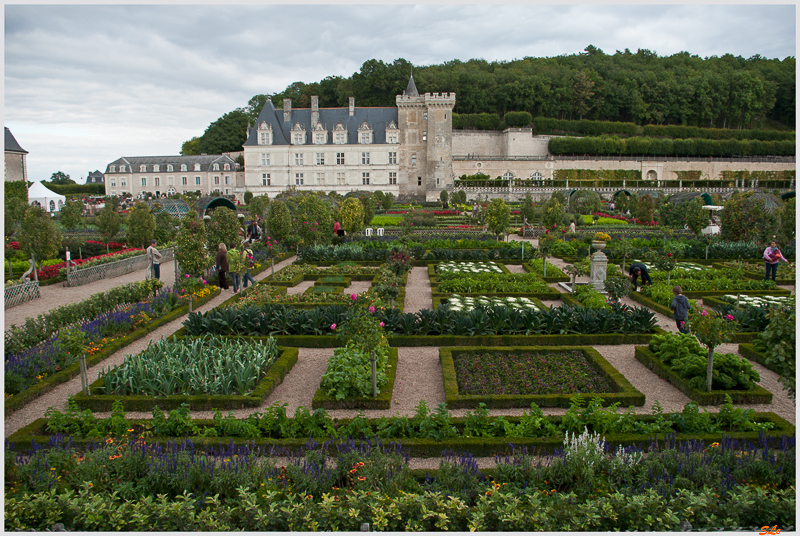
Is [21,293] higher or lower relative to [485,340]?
higher

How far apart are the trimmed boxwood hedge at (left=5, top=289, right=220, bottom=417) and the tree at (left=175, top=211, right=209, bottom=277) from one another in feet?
3.96

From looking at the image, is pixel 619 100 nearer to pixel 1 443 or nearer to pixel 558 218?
pixel 558 218

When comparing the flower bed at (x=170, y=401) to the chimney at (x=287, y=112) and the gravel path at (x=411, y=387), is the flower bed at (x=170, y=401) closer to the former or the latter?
the gravel path at (x=411, y=387)

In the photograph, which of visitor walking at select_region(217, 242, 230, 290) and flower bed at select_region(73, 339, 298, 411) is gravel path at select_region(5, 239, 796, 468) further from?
visitor walking at select_region(217, 242, 230, 290)

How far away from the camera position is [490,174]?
196 ft

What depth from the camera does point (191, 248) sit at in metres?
12.3

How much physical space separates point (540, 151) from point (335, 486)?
64.1m

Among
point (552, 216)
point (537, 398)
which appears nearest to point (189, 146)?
point (552, 216)

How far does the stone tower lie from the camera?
51.0 m

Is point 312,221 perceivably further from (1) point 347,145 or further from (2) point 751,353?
(1) point 347,145

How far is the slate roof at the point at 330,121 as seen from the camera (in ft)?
168

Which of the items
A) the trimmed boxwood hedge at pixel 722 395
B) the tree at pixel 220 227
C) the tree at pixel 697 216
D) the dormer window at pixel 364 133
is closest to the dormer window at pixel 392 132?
the dormer window at pixel 364 133

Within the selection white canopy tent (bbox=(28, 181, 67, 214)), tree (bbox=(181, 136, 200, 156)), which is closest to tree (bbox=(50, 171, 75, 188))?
tree (bbox=(181, 136, 200, 156))

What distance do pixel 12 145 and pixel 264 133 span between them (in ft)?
69.7
